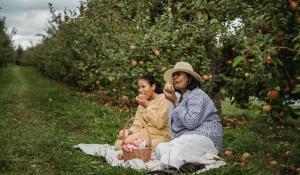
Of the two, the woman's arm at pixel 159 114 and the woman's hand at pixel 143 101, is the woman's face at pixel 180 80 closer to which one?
the woman's arm at pixel 159 114

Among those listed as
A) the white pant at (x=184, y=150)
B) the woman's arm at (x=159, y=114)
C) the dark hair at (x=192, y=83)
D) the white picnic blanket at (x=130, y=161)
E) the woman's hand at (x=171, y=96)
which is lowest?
the white picnic blanket at (x=130, y=161)

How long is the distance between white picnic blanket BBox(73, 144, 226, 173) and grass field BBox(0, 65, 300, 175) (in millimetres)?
127

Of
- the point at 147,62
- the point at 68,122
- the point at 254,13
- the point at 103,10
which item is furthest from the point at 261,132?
the point at 103,10

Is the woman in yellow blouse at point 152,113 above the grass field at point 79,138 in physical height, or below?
above

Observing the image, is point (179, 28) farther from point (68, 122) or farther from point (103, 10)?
point (103, 10)

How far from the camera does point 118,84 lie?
14.7 metres

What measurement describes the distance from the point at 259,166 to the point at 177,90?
1.56 m

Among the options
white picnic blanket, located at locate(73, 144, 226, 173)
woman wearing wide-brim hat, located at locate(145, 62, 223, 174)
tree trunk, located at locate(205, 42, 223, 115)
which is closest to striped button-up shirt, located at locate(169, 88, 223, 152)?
woman wearing wide-brim hat, located at locate(145, 62, 223, 174)

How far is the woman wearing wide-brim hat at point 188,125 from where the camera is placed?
6.37 m

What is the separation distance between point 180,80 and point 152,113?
0.85 m

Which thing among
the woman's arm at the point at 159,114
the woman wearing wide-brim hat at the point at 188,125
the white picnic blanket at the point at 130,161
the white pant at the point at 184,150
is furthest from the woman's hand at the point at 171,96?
the white picnic blanket at the point at 130,161

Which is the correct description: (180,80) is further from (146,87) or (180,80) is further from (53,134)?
(53,134)

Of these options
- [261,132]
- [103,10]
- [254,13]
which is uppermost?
[103,10]

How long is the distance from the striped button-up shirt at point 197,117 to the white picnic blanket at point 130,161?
1.21 feet
